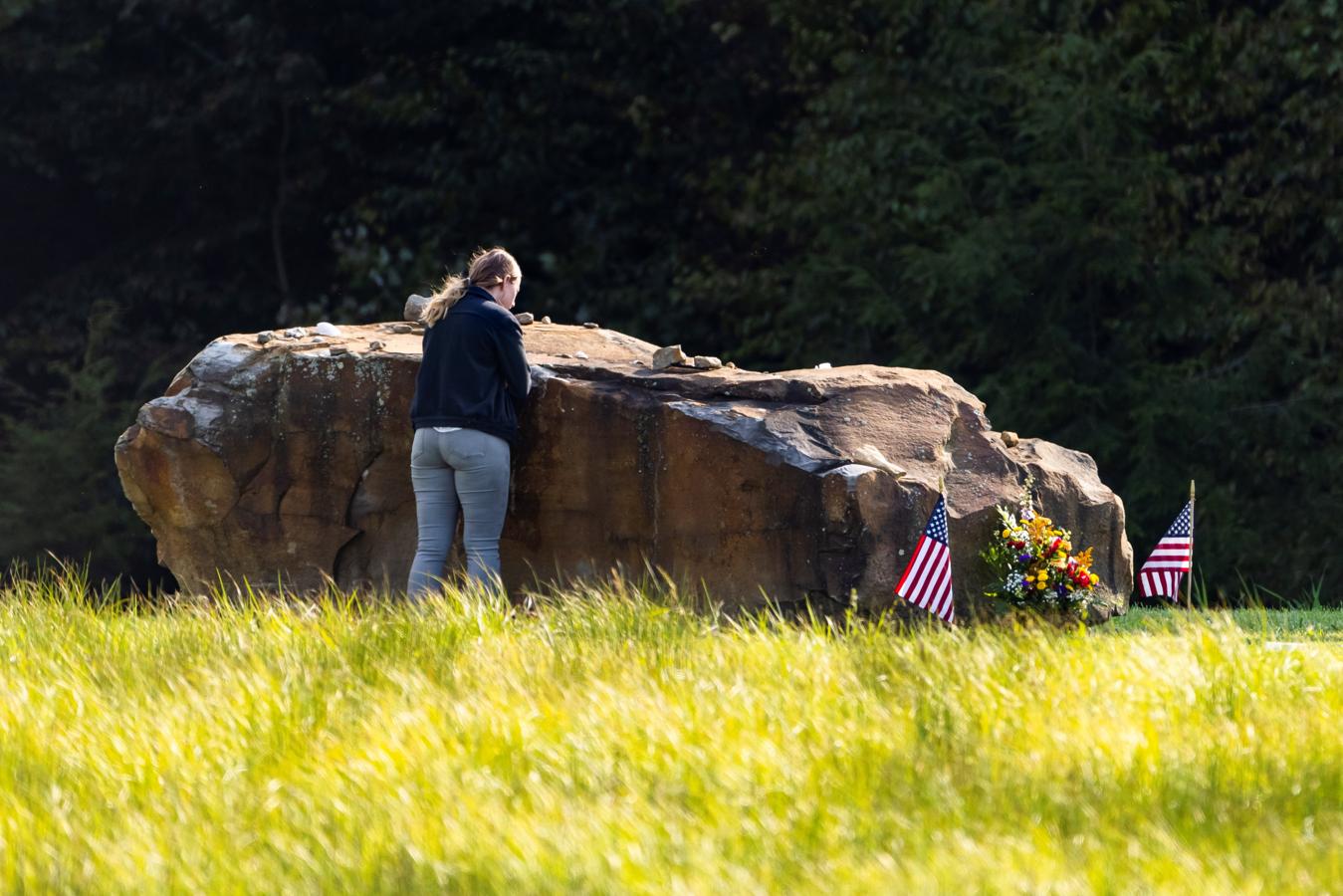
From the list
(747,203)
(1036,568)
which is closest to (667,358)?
(1036,568)

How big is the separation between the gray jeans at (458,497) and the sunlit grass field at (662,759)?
110 cm

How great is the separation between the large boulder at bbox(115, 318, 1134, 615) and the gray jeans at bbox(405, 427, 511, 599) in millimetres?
443

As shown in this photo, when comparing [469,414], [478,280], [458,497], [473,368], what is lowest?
[458,497]

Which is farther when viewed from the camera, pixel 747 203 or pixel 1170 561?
pixel 747 203

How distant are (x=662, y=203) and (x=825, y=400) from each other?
10.2 meters

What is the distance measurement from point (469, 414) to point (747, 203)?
31.7ft

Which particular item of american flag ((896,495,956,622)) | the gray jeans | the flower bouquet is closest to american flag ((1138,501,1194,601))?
the flower bouquet

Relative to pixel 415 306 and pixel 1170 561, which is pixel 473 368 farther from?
pixel 1170 561

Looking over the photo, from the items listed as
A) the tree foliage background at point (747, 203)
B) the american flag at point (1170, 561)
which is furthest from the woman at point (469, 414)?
the tree foliage background at point (747, 203)

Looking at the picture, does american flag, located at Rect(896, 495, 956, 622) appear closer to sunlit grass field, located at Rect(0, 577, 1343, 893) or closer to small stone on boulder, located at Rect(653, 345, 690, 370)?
sunlit grass field, located at Rect(0, 577, 1343, 893)

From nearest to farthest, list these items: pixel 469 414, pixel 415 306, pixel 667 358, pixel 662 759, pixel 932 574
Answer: pixel 662 759
pixel 932 574
pixel 469 414
pixel 667 358
pixel 415 306

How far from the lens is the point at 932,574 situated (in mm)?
6961

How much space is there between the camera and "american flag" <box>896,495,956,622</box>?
22.7 feet

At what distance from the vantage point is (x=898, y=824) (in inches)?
174
